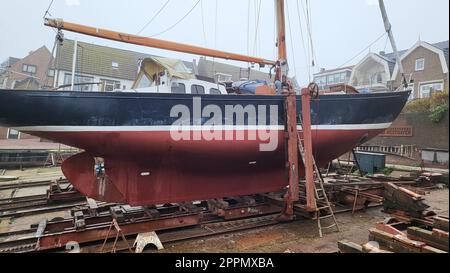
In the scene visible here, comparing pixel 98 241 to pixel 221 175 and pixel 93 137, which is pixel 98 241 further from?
pixel 221 175

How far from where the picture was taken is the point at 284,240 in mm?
4855

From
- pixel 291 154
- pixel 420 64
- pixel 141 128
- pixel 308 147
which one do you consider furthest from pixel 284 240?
pixel 420 64

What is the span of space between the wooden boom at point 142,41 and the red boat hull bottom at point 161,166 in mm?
2156

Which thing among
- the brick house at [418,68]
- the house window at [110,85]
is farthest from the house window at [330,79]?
the house window at [110,85]

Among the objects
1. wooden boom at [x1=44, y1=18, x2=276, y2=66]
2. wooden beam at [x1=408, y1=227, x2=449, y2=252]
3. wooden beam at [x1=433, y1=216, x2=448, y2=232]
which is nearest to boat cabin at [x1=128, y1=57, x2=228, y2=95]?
wooden boom at [x1=44, y1=18, x2=276, y2=66]

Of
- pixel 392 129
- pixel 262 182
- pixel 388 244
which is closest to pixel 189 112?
pixel 262 182

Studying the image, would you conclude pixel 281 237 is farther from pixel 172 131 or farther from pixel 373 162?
pixel 373 162

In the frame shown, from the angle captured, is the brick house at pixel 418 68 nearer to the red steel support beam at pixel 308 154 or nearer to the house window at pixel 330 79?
the house window at pixel 330 79

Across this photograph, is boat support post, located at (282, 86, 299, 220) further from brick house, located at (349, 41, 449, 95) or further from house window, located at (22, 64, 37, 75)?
house window, located at (22, 64, 37, 75)

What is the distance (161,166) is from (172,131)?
0.74m

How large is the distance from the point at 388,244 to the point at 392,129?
50.2 feet

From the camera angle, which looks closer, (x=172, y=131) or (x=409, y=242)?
(x=409, y=242)

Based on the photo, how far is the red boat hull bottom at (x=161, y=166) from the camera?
5125 mm

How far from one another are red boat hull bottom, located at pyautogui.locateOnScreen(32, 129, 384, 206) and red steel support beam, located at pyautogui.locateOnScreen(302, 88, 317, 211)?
0.59 m
